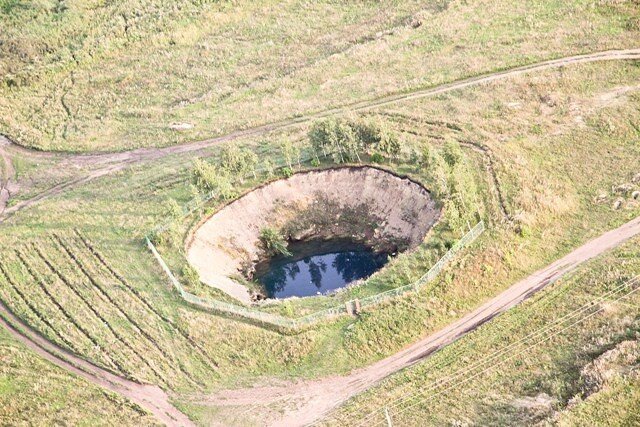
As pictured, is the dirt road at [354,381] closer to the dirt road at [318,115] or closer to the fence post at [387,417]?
the fence post at [387,417]

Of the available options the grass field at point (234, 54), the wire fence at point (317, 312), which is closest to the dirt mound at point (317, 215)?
the wire fence at point (317, 312)

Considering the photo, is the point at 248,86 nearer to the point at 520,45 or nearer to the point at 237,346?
the point at 520,45

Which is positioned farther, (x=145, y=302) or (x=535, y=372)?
(x=145, y=302)

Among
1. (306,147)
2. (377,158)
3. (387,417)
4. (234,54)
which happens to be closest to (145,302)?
(387,417)

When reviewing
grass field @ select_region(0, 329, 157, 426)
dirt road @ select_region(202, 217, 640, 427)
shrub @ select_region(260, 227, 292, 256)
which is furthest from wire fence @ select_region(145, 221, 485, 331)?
shrub @ select_region(260, 227, 292, 256)

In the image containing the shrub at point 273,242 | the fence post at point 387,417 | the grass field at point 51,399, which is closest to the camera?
the fence post at point 387,417

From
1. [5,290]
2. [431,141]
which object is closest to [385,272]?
[431,141]

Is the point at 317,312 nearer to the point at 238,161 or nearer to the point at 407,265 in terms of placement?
the point at 407,265
